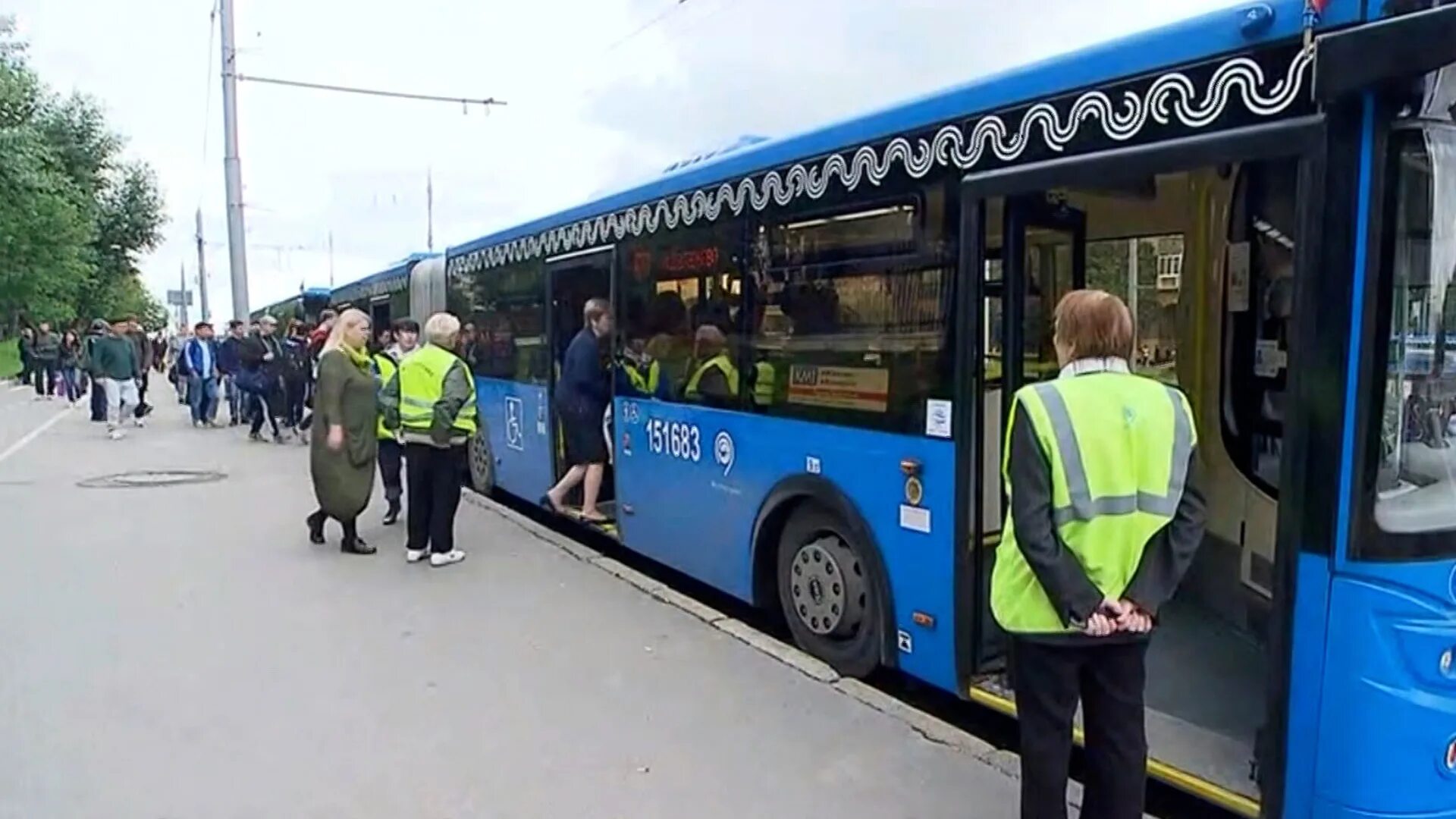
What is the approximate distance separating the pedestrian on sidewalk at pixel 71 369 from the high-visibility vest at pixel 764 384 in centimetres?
2282

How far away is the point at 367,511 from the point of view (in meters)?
9.44

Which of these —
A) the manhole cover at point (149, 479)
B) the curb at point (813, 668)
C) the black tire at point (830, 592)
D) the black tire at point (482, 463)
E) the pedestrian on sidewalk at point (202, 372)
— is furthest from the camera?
the pedestrian on sidewalk at point (202, 372)

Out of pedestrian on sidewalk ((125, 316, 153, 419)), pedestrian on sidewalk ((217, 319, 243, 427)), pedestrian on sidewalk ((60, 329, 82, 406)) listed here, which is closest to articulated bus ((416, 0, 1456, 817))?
pedestrian on sidewalk ((217, 319, 243, 427))

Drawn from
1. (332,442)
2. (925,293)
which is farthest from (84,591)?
(925,293)

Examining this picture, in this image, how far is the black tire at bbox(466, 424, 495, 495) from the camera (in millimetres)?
10266

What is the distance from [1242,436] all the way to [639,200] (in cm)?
373

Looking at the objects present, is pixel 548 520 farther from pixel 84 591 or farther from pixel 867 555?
pixel 867 555

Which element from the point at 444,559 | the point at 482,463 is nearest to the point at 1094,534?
the point at 444,559

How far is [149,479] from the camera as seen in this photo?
1120 cm

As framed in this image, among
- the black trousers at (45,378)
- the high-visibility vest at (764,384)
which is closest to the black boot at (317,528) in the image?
the high-visibility vest at (764,384)

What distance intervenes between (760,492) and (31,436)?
49.5 feet

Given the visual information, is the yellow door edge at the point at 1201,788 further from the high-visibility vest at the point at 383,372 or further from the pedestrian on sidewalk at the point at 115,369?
the pedestrian on sidewalk at the point at 115,369

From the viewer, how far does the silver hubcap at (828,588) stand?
483cm

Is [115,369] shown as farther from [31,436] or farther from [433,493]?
[433,493]
